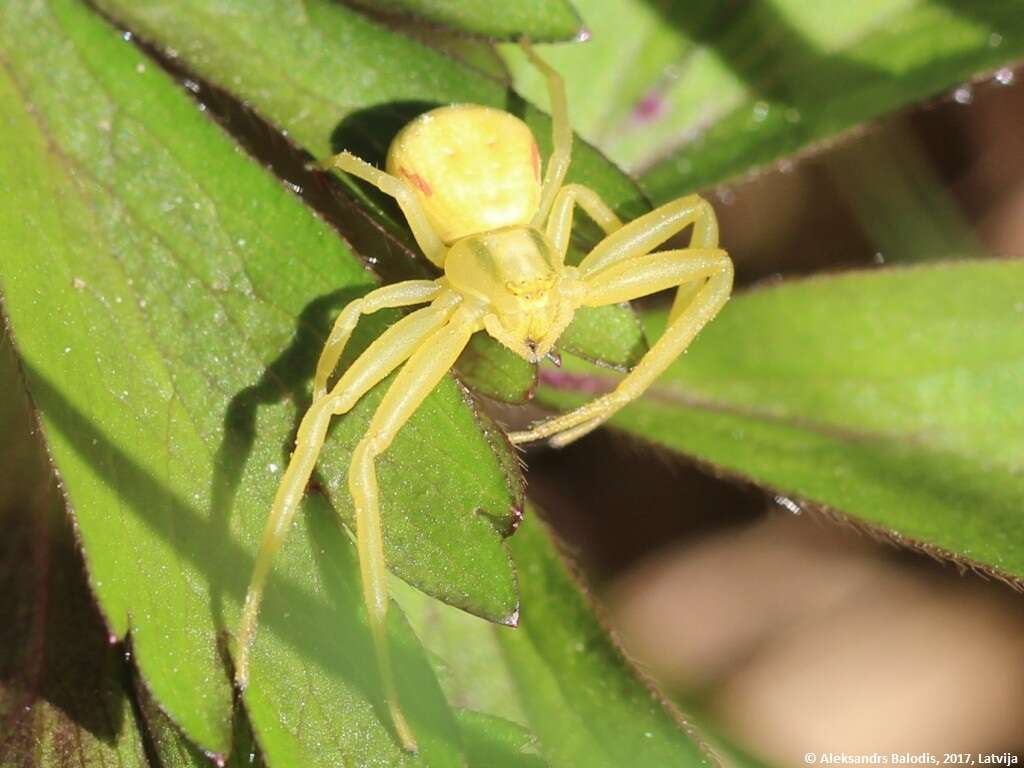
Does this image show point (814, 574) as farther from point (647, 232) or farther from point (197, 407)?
point (197, 407)

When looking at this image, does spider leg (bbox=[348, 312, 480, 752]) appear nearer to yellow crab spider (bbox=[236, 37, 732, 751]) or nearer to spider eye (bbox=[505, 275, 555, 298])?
yellow crab spider (bbox=[236, 37, 732, 751])

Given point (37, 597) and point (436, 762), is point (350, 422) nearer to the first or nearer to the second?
point (436, 762)

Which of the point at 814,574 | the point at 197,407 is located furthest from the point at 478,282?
the point at 814,574

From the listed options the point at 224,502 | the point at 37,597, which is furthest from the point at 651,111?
the point at 37,597

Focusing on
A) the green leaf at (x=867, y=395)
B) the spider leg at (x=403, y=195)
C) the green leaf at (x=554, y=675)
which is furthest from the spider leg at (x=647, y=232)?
the green leaf at (x=554, y=675)

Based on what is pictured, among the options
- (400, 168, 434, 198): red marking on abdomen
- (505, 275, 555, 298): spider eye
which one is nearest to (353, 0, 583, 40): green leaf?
(400, 168, 434, 198): red marking on abdomen

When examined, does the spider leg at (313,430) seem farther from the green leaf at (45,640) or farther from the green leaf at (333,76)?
the green leaf at (45,640)
